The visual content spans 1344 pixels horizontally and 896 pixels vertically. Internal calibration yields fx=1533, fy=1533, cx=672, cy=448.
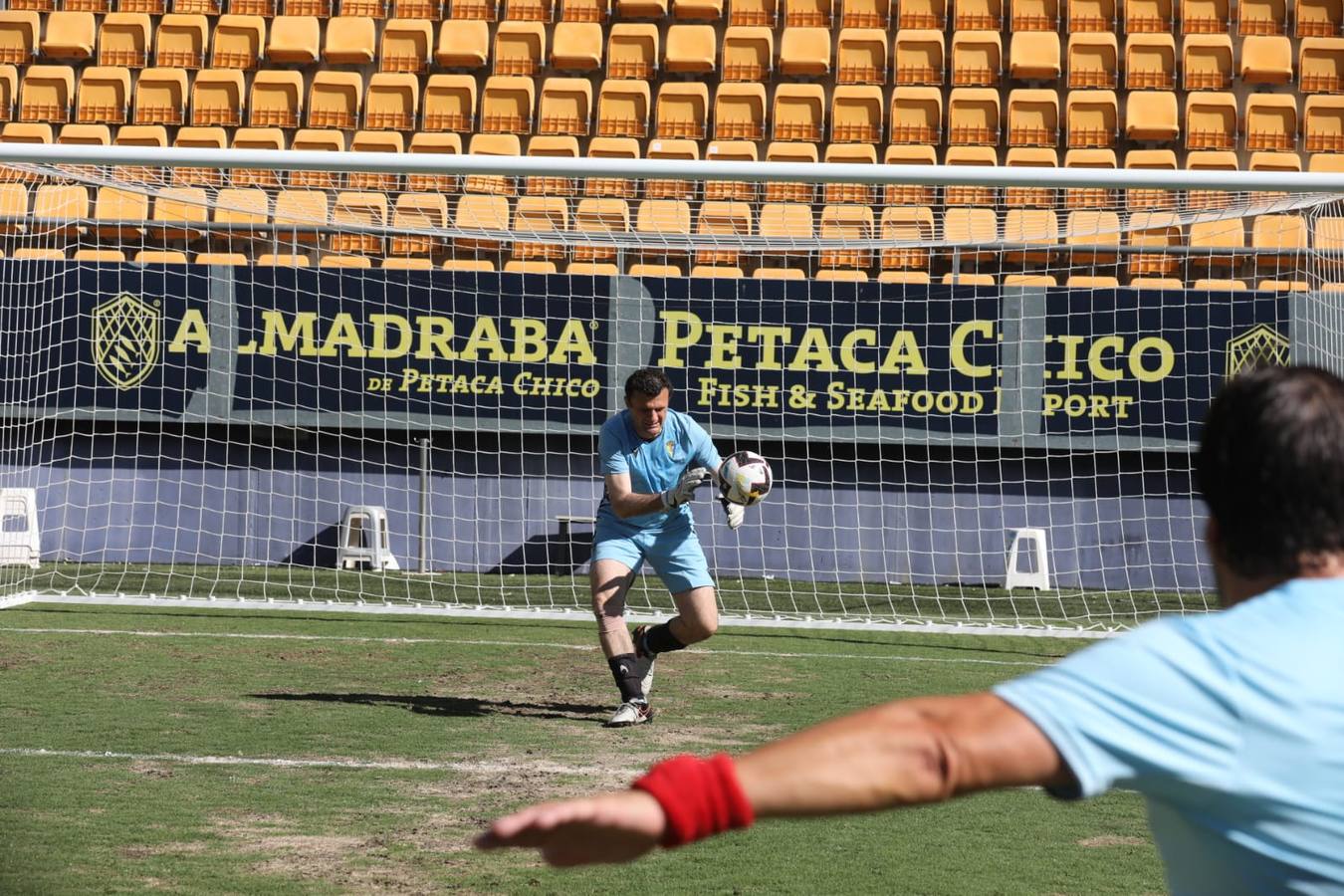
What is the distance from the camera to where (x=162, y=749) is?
6.67m

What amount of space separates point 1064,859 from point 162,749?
12.6 ft

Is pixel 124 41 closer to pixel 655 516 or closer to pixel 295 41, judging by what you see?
pixel 295 41

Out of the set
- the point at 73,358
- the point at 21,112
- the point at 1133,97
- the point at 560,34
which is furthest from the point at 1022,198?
the point at 21,112

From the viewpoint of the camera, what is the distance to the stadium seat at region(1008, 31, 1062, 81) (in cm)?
1717

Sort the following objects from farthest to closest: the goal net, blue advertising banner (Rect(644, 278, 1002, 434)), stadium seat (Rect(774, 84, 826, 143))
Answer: stadium seat (Rect(774, 84, 826, 143)) → blue advertising banner (Rect(644, 278, 1002, 434)) → the goal net

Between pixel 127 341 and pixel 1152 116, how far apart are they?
10929 millimetres

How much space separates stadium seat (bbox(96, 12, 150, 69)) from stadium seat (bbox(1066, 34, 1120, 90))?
11.0m

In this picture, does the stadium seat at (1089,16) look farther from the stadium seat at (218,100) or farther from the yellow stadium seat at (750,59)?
the stadium seat at (218,100)

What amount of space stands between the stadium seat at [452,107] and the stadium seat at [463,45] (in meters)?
0.40

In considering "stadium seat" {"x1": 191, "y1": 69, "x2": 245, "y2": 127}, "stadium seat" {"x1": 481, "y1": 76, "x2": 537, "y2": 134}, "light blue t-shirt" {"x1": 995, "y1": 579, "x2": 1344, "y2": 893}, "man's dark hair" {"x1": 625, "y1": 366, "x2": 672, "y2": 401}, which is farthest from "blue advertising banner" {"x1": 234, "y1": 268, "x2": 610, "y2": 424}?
"light blue t-shirt" {"x1": 995, "y1": 579, "x2": 1344, "y2": 893}

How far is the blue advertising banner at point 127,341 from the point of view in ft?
46.1

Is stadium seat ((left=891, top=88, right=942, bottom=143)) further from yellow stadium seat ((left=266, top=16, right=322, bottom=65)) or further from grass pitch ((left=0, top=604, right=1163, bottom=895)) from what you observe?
grass pitch ((left=0, top=604, right=1163, bottom=895))

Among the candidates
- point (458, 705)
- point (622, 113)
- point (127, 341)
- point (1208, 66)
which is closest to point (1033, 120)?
point (1208, 66)

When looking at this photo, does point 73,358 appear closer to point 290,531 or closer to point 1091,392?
point 290,531
